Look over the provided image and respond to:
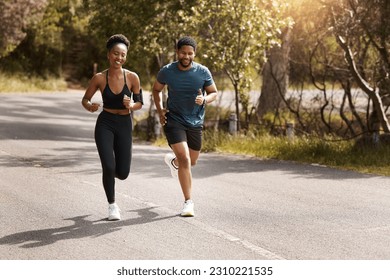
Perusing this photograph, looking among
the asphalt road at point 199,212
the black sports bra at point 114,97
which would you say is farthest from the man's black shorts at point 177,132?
the asphalt road at point 199,212

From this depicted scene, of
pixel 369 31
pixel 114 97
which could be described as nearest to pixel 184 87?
pixel 114 97

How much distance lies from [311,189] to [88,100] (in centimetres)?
393

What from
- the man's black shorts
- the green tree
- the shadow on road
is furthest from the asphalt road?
A: the green tree

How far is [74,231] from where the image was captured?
7320 millimetres

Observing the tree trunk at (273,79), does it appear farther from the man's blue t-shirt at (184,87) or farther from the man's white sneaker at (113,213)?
the man's white sneaker at (113,213)

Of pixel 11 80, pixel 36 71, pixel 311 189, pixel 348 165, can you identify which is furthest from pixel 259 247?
pixel 36 71

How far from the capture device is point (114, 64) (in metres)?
7.53

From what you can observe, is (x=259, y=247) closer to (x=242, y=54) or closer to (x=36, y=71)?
(x=242, y=54)

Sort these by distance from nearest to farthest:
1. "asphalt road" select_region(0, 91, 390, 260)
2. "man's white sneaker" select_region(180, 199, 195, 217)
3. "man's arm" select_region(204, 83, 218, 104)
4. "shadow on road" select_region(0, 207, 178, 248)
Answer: "asphalt road" select_region(0, 91, 390, 260) < "shadow on road" select_region(0, 207, 178, 248) < "man's arm" select_region(204, 83, 218, 104) < "man's white sneaker" select_region(180, 199, 195, 217)

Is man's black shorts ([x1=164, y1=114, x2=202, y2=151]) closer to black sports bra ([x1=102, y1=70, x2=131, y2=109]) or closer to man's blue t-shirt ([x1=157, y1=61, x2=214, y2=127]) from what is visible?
man's blue t-shirt ([x1=157, y1=61, x2=214, y2=127])

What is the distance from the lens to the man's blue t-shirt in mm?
7797

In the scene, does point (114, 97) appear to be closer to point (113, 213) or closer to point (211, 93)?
point (211, 93)

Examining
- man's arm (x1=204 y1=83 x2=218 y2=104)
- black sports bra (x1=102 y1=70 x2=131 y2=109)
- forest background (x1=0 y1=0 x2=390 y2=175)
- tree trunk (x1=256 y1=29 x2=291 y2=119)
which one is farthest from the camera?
tree trunk (x1=256 y1=29 x2=291 y2=119)

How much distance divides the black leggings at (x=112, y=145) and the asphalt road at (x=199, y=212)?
1.62ft
